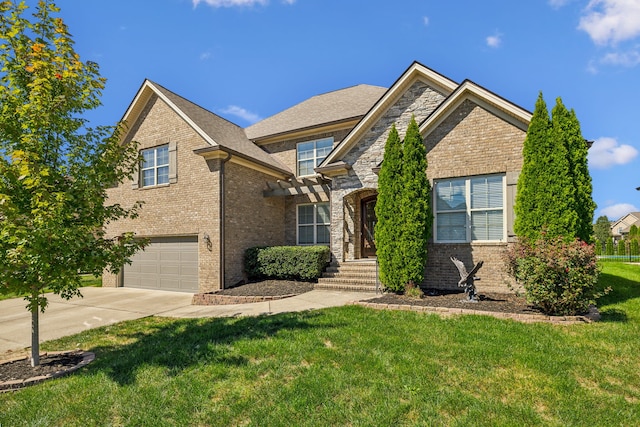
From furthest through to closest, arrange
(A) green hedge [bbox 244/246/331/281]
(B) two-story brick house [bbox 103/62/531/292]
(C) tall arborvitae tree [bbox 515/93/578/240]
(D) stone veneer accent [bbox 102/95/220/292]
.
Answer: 1. (D) stone veneer accent [bbox 102/95/220/292]
2. (A) green hedge [bbox 244/246/331/281]
3. (B) two-story brick house [bbox 103/62/531/292]
4. (C) tall arborvitae tree [bbox 515/93/578/240]

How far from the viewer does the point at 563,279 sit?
6191 millimetres

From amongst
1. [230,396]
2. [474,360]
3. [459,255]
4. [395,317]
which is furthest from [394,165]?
[230,396]

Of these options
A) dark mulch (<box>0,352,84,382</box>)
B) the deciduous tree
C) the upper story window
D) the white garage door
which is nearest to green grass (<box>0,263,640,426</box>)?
dark mulch (<box>0,352,84,382</box>)

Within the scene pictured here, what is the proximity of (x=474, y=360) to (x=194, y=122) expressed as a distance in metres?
12.2

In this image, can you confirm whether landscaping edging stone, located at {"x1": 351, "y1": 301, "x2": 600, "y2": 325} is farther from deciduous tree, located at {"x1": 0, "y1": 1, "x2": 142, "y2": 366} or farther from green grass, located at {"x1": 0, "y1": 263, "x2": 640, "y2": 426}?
deciduous tree, located at {"x1": 0, "y1": 1, "x2": 142, "y2": 366}

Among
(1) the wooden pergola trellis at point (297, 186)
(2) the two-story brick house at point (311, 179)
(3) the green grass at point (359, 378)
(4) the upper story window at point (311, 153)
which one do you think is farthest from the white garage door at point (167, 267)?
(3) the green grass at point (359, 378)

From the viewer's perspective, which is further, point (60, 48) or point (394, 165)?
point (394, 165)

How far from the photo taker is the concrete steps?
10.7m

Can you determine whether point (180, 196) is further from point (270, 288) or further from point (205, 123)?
point (270, 288)

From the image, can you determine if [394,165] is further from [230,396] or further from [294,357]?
[230,396]

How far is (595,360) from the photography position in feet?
14.5

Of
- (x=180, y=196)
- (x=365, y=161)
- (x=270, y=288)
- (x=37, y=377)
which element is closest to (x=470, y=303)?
(x=365, y=161)

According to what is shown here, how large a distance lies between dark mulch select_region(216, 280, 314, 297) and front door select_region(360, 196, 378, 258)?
338cm

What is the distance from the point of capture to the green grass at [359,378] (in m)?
3.46
